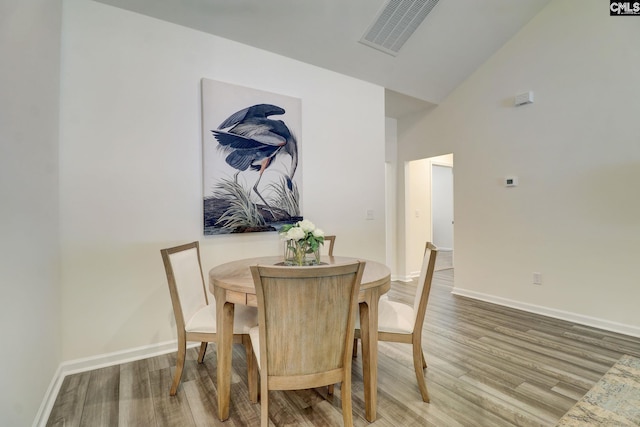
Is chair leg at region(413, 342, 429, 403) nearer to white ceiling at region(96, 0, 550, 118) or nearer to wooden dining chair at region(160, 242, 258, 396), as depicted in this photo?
wooden dining chair at region(160, 242, 258, 396)

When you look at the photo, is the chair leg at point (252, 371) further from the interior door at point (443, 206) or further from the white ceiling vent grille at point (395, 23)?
the interior door at point (443, 206)

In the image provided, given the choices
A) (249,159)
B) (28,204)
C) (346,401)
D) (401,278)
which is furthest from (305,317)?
(401,278)

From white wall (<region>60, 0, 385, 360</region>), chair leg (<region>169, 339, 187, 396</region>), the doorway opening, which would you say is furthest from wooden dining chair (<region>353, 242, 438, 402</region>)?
the doorway opening

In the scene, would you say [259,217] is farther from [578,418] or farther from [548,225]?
[548,225]

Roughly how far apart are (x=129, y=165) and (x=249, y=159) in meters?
0.94

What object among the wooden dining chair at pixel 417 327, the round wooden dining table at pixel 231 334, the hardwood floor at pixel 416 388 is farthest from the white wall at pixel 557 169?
the round wooden dining table at pixel 231 334

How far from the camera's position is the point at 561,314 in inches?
125

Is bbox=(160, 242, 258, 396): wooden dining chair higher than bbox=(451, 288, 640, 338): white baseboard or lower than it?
higher

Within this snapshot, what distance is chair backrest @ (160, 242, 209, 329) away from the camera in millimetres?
1766

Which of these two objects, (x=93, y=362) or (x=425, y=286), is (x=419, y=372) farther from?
(x=93, y=362)

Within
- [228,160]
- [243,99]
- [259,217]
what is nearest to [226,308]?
[259,217]

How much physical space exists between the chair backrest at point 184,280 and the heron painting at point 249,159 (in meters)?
0.47

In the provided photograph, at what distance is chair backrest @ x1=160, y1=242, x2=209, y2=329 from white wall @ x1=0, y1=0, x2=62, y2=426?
0.63 m

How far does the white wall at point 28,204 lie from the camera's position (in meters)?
1.25
